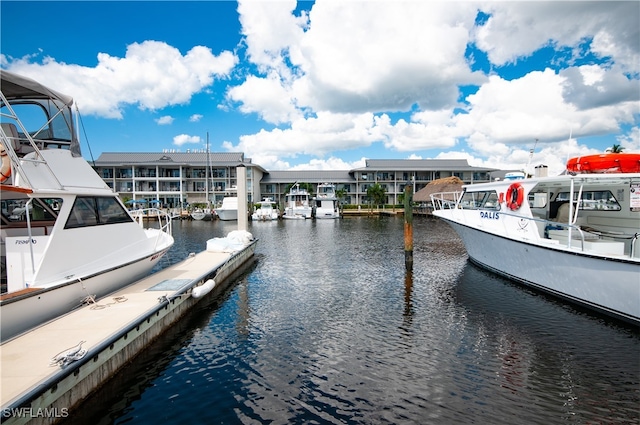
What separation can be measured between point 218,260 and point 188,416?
1032cm

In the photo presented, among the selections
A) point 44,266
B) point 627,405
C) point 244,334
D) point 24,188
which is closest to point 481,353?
point 627,405

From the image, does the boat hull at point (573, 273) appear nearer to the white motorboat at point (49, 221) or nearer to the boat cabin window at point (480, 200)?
the boat cabin window at point (480, 200)

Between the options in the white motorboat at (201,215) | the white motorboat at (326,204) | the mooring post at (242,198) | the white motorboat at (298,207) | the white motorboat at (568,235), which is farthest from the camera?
the white motorboat at (298,207)

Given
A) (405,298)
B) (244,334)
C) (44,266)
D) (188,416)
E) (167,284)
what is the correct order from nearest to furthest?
(188,416), (44,266), (244,334), (167,284), (405,298)

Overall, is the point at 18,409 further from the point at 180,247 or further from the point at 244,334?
the point at 180,247

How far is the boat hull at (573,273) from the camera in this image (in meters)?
9.96

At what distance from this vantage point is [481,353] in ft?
28.3

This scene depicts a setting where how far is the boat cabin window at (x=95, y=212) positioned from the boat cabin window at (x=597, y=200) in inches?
663

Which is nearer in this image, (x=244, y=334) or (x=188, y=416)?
(x=188, y=416)

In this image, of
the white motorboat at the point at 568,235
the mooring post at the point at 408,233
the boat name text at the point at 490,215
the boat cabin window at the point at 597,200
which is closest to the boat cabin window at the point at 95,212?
the mooring post at the point at 408,233

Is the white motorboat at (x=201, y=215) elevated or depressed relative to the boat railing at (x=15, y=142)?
depressed

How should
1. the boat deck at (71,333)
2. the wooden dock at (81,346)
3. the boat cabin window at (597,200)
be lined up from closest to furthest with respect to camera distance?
the wooden dock at (81,346) < the boat deck at (71,333) < the boat cabin window at (597,200)

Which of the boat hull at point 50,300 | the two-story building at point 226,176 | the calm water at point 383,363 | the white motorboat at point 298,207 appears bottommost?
the calm water at point 383,363

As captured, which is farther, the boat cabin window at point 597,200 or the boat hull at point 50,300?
the boat cabin window at point 597,200
